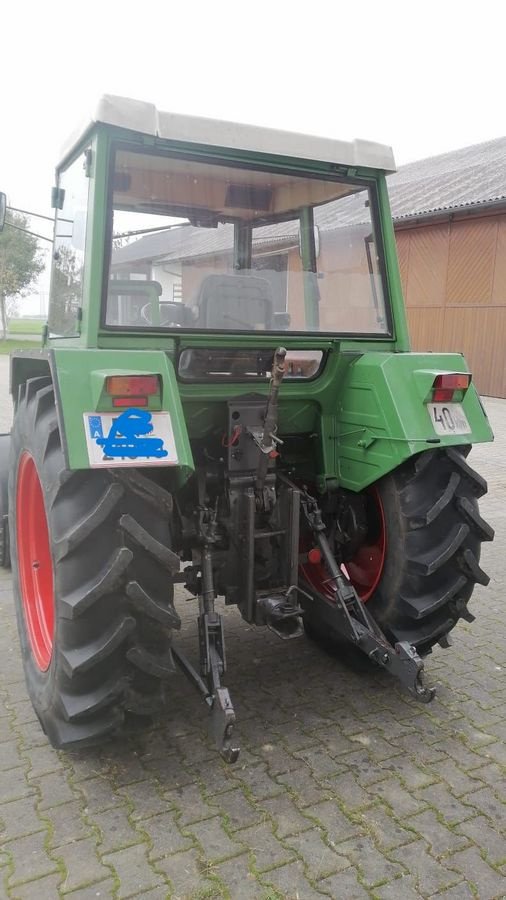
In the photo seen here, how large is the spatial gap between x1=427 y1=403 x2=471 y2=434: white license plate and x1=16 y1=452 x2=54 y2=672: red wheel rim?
5.62 feet

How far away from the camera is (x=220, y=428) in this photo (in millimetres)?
3092

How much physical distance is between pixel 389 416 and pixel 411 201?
16.0 meters

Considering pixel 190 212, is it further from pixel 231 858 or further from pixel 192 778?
pixel 231 858

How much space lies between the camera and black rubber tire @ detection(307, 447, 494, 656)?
2.92 meters

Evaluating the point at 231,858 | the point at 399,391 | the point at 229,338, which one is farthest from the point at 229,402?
the point at 231,858

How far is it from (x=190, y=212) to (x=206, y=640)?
73.3 inches

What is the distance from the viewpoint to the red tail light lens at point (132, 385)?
2.26 m

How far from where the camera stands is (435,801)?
98.1 inches

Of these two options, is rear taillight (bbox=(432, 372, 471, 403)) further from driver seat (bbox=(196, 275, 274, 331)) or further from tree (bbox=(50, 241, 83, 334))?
tree (bbox=(50, 241, 83, 334))

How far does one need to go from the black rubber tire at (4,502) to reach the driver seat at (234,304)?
6.34 feet

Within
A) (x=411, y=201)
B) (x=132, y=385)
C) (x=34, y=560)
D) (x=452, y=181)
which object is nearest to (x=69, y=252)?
(x=132, y=385)

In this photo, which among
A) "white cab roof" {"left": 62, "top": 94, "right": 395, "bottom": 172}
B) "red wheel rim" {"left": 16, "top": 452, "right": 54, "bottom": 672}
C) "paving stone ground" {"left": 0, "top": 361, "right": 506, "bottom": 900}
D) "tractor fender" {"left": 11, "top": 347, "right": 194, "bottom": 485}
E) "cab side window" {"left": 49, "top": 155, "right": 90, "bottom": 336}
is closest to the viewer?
"paving stone ground" {"left": 0, "top": 361, "right": 506, "bottom": 900}

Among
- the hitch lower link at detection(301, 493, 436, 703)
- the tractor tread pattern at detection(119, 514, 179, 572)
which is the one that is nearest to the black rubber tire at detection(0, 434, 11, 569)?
the hitch lower link at detection(301, 493, 436, 703)

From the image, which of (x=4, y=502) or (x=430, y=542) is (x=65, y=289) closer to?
(x=4, y=502)
